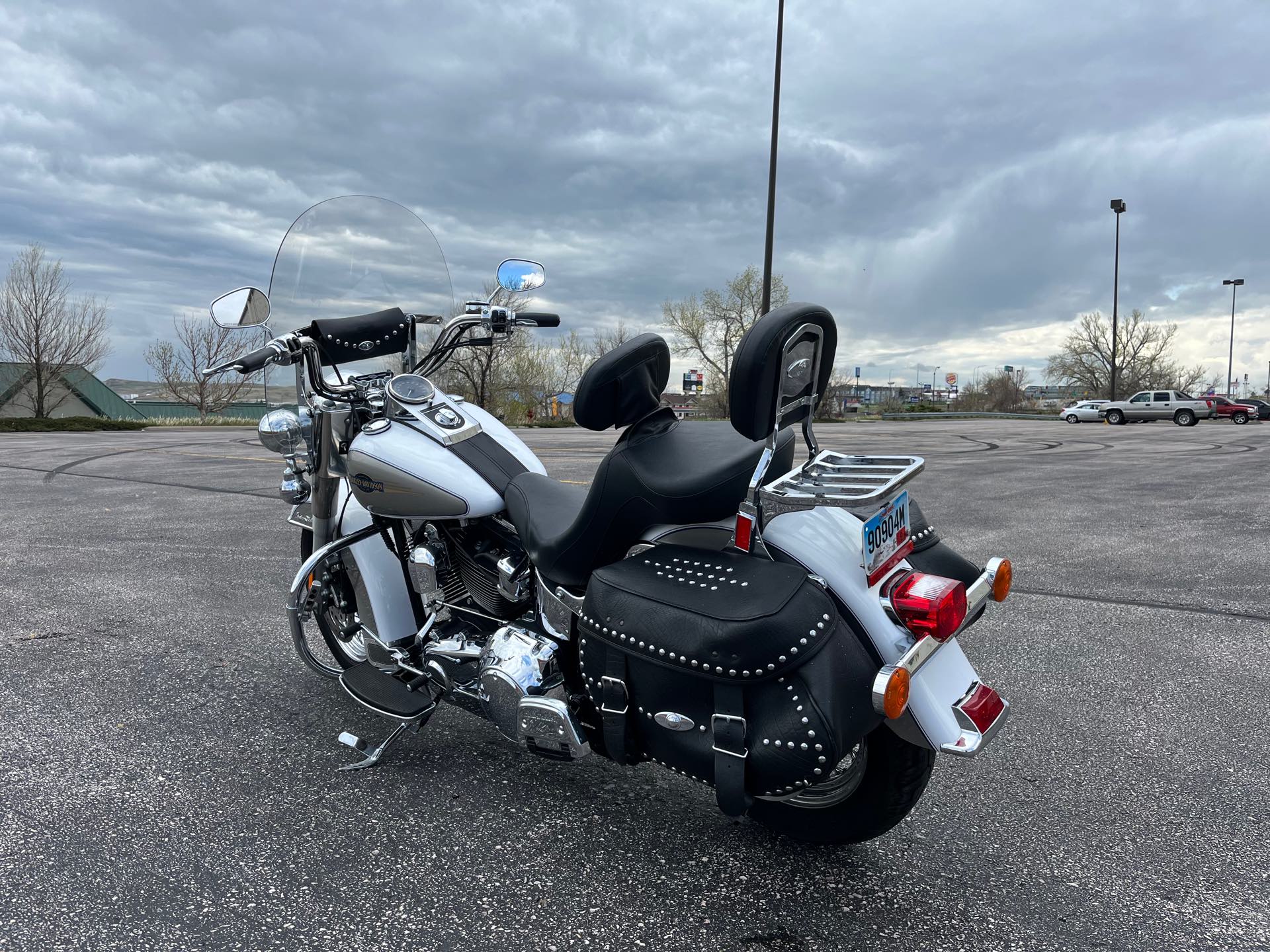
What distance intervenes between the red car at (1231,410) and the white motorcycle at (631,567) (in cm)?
4252

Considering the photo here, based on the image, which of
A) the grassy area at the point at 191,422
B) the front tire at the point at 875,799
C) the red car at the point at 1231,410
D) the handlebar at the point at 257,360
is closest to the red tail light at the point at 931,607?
the front tire at the point at 875,799

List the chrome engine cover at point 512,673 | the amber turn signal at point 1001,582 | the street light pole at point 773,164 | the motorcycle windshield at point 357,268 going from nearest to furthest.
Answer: the amber turn signal at point 1001,582 < the chrome engine cover at point 512,673 < the motorcycle windshield at point 357,268 < the street light pole at point 773,164

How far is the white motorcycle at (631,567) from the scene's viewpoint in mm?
1825

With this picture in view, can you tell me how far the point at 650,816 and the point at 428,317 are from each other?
2.02m

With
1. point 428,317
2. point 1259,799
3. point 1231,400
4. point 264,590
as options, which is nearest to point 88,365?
point 264,590

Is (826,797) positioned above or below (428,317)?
below

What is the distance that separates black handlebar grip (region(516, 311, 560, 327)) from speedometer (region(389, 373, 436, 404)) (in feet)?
1.46

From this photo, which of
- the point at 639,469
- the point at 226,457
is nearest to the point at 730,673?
the point at 639,469

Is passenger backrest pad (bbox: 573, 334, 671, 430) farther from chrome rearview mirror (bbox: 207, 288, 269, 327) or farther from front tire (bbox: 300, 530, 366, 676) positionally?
front tire (bbox: 300, 530, 366, 676)

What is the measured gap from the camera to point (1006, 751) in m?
2.98

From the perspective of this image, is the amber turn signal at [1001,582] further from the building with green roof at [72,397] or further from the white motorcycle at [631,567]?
the building with green roof at [72,397]

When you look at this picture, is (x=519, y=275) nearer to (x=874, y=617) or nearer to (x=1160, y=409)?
(x=874, y=617)

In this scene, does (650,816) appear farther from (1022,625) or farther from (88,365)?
(88,365)

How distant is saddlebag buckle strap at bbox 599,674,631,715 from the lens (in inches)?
79.3
